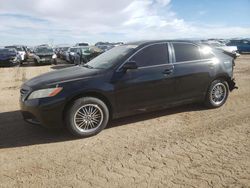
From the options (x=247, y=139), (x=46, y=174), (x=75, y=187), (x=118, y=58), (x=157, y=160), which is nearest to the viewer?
(x=75, y=187)

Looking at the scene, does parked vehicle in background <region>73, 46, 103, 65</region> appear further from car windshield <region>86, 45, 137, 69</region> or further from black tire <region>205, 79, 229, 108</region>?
black tire <region>205, 79, 229, 108</region>

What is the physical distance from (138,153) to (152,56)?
2.17 metres

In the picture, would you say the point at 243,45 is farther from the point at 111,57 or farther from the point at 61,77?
the point at 61,77

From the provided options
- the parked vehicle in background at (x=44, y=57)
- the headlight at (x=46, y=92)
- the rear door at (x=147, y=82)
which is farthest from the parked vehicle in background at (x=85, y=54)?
the headlight at (x=46, y=92)

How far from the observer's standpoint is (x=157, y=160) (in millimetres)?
3879

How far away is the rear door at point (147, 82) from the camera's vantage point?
5098mm

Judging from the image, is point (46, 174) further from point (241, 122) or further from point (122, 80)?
point (241, 122)

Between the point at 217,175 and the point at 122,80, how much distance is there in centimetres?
238

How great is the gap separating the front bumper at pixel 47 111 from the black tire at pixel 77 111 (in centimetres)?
16

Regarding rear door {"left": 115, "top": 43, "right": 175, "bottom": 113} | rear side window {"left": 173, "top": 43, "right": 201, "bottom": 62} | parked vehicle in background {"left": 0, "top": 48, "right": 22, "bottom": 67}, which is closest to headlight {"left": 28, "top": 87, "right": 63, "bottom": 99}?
rear door {"left": 115, "top": 43, "right": 175, "bottom": 113}

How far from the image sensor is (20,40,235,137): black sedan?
15.3 feet

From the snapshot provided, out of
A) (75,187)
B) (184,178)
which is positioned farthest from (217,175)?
(75,187)

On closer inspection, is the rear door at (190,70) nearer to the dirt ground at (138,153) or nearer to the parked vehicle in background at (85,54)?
the dirt ground at (138,153)

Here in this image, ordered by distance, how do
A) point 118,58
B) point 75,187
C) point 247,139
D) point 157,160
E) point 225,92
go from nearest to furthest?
1. point 75,187
2. point 157,160
3. point 247,139
4. point 118,58
5. point 225,92
